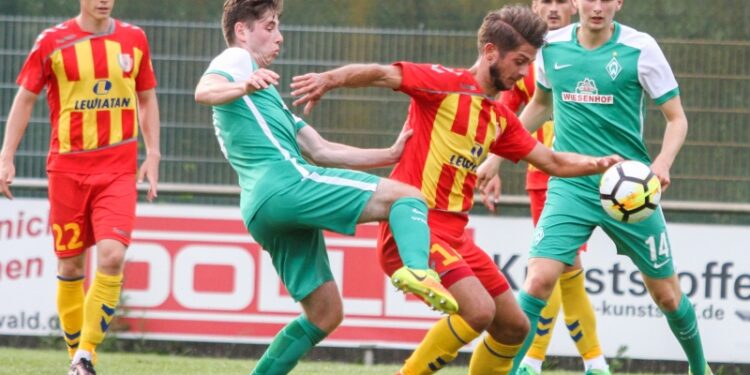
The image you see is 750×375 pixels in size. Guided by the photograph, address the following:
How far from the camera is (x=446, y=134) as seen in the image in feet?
20.3

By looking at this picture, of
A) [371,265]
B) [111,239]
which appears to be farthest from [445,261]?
[371,265]

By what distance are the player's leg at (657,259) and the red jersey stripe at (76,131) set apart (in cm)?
291

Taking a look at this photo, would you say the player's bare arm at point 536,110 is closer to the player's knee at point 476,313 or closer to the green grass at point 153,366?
the player's knee at point 476,313

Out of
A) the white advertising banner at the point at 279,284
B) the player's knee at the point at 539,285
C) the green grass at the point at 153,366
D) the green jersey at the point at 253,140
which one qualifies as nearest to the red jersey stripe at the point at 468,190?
the player's knee at the point at 539,285

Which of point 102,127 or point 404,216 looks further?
point 102,127

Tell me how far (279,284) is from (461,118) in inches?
151

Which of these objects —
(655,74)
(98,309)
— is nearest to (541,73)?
(655,74)

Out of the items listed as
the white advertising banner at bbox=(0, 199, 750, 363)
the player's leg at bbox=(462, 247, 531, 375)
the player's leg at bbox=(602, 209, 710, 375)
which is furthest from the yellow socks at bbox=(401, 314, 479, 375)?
the white advertising banner at bbox=(0, 199, 750, 363)

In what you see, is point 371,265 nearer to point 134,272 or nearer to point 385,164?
point 134,272

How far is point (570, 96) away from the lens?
6969mm

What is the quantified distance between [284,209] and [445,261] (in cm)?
82

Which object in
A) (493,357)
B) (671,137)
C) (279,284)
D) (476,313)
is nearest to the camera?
(476,313)

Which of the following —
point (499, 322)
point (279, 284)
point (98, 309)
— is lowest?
point (279, 284)

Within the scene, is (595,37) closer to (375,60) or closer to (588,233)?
(588,233)
